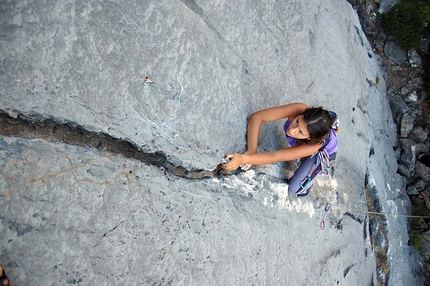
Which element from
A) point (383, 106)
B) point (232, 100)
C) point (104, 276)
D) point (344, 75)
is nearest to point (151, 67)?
point (232, 100)

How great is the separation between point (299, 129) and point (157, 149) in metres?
0.76

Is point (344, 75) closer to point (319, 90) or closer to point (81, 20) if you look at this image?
point (319, 90)

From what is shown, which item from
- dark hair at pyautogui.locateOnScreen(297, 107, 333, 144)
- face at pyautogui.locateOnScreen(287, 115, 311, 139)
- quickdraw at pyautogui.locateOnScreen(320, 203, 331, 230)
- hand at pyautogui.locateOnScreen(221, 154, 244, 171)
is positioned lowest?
quickdraw at pyautogui.locateOnScreen(320, 203, 331, 230)

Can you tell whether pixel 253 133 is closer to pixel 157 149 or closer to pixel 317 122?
pixel 317 122

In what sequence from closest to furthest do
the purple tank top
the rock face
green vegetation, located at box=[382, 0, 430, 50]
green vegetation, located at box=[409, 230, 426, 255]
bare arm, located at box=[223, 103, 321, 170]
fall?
the rock face → bare arm, located at box=[223, 103, 321, 170] → the purple tank top → green vegetation, located at box=[409, 230, 426, 255] → green vegetation, located at box=[382, 0, 430, 50]

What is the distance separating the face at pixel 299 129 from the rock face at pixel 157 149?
29cm

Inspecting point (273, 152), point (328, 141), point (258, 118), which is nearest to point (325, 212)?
point (328, 141)

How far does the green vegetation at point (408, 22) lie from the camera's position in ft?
14.0

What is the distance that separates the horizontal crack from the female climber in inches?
15.7

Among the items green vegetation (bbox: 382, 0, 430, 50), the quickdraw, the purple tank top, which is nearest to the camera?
the purple tank top

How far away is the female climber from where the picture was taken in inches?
72.6

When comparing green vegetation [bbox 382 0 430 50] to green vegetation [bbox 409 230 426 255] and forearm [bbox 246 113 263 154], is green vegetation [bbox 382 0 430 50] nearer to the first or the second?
green vegetation [bbox 409 230 426 255]

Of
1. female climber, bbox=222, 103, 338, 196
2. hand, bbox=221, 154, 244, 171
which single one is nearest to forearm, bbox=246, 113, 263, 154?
female climber, bbox=222, 103, 338, 196

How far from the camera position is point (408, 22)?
4289 millimetres
